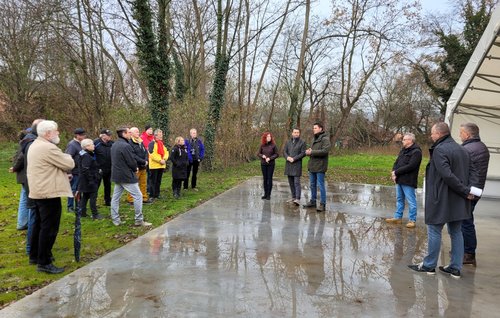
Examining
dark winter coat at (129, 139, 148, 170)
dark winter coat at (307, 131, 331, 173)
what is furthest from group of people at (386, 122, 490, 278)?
dark winter coat at (129, 139, 148, 170)

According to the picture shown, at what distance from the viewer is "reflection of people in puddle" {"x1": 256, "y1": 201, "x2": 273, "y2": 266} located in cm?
530

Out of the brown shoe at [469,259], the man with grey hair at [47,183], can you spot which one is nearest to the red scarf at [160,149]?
the man with grey hair at [47,183]

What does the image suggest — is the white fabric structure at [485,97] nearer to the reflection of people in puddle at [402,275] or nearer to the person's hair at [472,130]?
the person's hair at [472,130]

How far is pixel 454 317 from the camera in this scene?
3645mm

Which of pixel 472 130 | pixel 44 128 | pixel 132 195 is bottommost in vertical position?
pixel 132 195

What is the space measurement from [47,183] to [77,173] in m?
3.24

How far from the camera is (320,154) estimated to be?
821 centimetres

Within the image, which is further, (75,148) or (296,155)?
(296,155)

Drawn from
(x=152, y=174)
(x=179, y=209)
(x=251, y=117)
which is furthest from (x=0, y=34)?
(x=179, y=209)

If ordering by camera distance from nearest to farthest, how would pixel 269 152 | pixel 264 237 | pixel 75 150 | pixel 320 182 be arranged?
pixel 264 237 < pixel 75 150 < pixel 320 182 < pixel 269 152

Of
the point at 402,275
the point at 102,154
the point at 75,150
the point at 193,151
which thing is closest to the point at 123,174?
the point at 75,150

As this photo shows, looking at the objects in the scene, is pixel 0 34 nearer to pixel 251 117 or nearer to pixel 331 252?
pixel 251 117

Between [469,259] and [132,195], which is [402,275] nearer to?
[469,259]

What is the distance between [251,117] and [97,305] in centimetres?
1764
